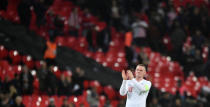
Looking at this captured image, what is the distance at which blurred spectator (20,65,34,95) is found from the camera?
49.4ft

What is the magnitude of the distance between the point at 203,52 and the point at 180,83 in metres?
2.26

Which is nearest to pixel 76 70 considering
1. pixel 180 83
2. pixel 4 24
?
pixel 4 24

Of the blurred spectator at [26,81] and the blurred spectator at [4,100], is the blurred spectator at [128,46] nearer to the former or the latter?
the blurred spectator at [26,81]

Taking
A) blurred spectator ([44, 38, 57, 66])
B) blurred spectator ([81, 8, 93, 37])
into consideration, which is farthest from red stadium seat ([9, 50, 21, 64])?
blurred spectator ([81, 8, 93, 37])

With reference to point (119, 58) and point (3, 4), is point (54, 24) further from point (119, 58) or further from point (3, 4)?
point (119, 58)

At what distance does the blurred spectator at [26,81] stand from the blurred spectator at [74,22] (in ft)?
12.9

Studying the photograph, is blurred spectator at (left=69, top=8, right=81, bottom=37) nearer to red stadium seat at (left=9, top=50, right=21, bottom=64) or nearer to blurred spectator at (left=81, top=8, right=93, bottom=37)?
blurred spectator at (left=81, top=8, right=93, bottom=37)

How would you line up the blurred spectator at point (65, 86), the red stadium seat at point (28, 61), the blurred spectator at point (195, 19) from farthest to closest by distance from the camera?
the blurred spectator at point (195, 19) < the red stadium seat at point (28, 61) < the blurred spectator at point (65, 86)

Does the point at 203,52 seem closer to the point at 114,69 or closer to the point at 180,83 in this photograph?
the point at 180,83

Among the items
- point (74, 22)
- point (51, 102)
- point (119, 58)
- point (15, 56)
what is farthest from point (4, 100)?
point (74, 22)

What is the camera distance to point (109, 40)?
19484 mm

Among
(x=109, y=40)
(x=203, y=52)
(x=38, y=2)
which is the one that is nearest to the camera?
(x=38, y=2)

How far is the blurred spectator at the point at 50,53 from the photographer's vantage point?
55.3 ft

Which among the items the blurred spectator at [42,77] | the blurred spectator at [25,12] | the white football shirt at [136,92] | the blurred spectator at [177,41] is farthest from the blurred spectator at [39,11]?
the white football shirt at [136,92]
